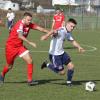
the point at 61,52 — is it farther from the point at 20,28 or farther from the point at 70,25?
the point at 20,28

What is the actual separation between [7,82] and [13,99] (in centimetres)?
267

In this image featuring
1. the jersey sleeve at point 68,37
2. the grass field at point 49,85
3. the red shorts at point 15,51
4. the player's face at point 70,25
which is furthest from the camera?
the jersey sleeve at point 68,37

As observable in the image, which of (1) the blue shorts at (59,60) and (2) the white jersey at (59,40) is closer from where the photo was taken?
(2) the white jersey at (59,40)

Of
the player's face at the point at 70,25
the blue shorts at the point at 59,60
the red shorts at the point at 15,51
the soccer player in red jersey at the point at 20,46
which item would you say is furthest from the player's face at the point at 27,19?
the blue shorts at the point at 59,60

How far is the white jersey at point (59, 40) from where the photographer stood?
41.7 ft

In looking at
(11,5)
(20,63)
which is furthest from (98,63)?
(11,5)

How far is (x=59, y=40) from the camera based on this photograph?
12797 millimetres

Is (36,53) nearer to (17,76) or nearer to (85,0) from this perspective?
(17,76)

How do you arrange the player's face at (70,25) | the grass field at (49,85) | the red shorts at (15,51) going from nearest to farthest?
the grass field at (49,85) → the player's face at (70,25) → the red shorts at (15,51)

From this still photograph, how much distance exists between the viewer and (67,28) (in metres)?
12.6

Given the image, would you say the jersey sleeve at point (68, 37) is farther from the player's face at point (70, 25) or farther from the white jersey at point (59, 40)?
the player's face at point (70, 25)

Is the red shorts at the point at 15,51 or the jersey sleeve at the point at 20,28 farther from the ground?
the jersey sleeve at the point at 20,28

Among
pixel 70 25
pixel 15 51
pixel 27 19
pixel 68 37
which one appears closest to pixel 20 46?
pixel 15 51

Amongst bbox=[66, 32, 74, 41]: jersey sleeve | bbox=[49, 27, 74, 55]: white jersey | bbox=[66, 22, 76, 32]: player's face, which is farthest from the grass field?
bbox=[66, 22, 76, 32]: player's face
